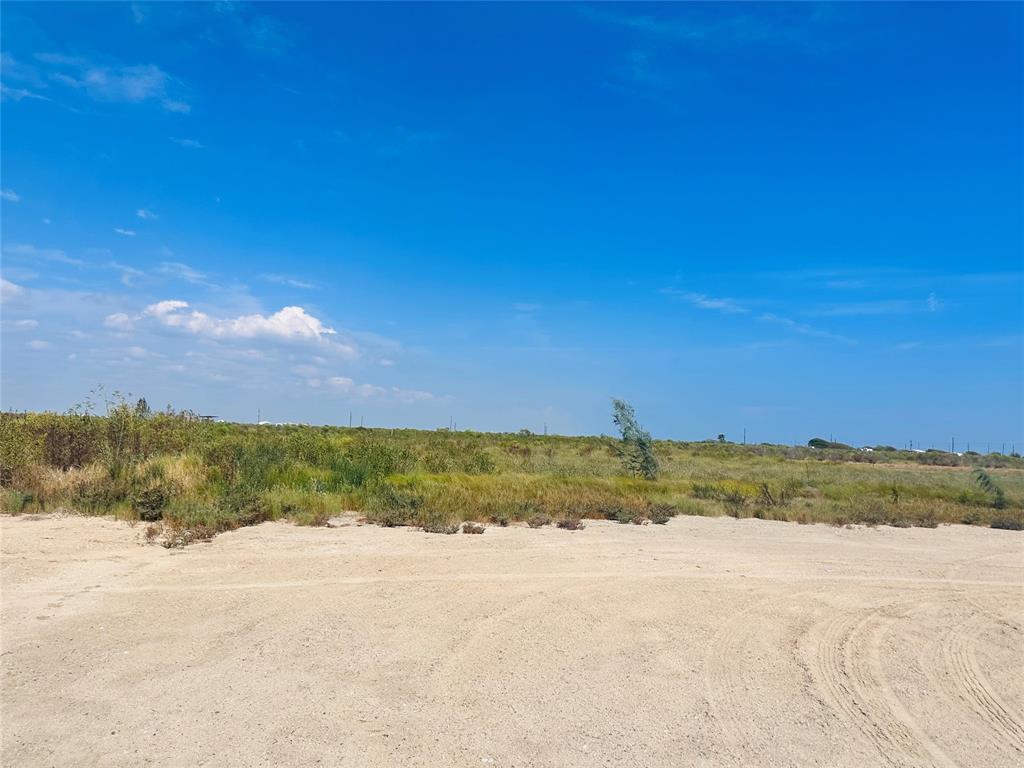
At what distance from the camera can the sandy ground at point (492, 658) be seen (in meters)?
5.08

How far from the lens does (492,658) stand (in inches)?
263

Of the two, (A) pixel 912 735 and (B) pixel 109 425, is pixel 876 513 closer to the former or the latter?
(A) pixel 912 735

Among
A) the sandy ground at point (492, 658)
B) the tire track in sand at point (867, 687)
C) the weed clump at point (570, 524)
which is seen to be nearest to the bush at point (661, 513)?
the weed clump at point (570, 524)

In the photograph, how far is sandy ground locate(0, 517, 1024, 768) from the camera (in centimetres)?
508

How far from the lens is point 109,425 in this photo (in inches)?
734

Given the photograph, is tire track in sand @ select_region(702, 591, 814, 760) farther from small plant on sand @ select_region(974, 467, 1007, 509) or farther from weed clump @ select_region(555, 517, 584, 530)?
small plant on sand @ select_region(974, 467, 1007, 509)

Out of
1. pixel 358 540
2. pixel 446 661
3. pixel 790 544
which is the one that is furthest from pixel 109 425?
pixel 790 544

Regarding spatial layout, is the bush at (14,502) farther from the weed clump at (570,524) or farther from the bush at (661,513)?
the bush at (661,513)

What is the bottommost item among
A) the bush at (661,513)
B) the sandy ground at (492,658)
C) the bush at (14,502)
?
the sandy ground at (492,658)

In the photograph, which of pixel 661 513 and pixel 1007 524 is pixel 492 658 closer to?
pixel 661 513

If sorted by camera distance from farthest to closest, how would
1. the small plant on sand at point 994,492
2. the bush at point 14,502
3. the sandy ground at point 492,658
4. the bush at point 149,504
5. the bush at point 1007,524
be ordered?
the small plant on sand at point 994,492, the bush at point 1007,524, the bush at point 14,502, the bush at point 149,504, the sandy ground at point 492,658

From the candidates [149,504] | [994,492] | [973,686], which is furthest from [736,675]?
[994,492]

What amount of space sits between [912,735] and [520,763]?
3105mm

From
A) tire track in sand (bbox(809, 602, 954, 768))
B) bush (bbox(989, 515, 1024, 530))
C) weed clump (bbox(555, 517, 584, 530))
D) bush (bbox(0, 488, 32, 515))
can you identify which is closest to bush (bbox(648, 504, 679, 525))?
weed clump (bbox(555, 517, 584, 530))
